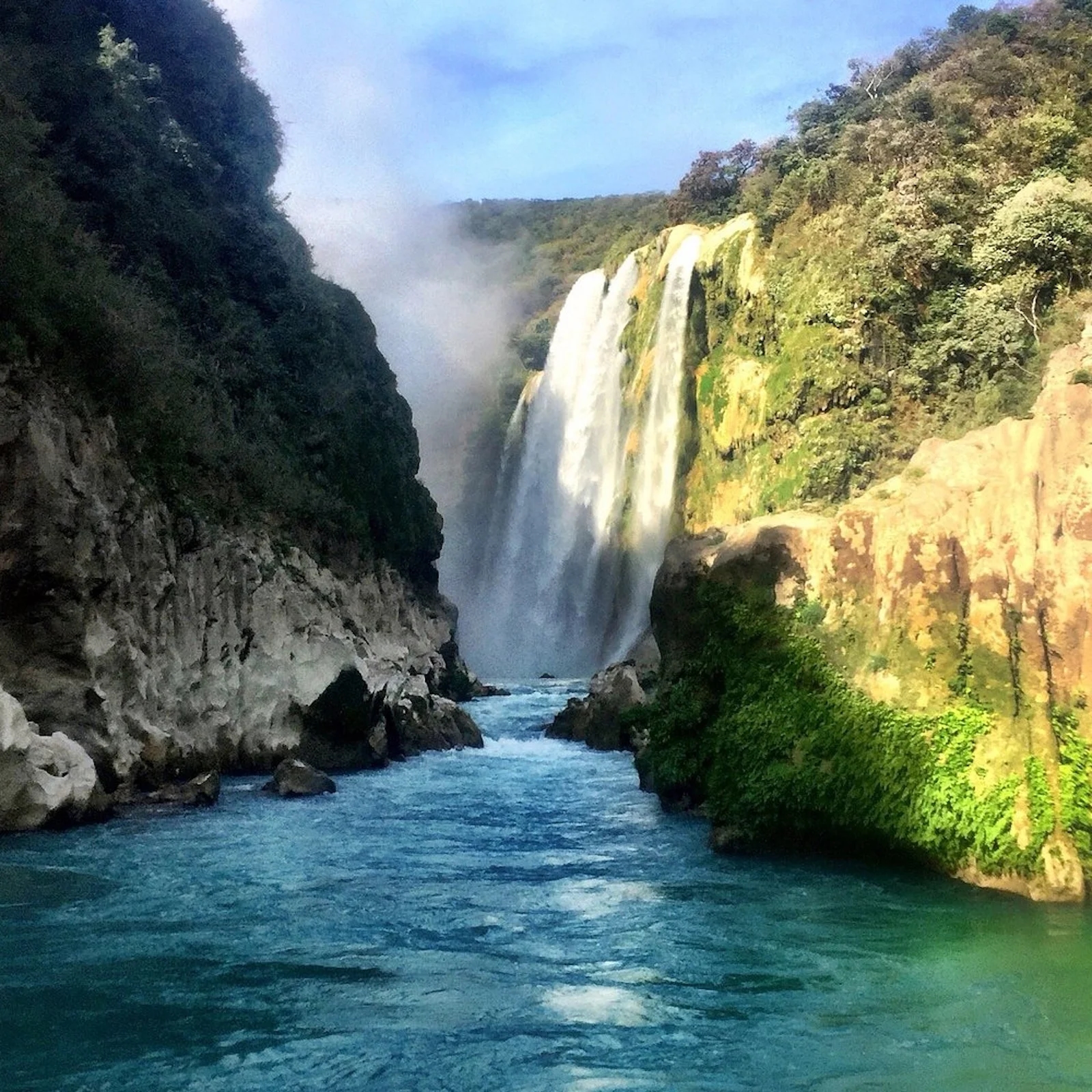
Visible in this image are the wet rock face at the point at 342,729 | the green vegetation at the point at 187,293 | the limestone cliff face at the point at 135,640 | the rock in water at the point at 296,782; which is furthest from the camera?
the wet rock face at the point at 342,729

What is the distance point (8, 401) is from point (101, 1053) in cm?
1020

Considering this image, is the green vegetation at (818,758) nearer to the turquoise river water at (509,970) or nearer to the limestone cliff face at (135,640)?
the turquoise river water at (509,970)

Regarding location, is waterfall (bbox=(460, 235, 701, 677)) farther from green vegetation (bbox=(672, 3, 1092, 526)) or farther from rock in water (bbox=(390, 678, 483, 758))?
rock in water (bbox=(390, 678, 483, 758))

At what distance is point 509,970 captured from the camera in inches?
325

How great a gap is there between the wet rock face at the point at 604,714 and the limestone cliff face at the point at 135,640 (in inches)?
118

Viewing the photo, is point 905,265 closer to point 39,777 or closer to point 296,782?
point 296,782

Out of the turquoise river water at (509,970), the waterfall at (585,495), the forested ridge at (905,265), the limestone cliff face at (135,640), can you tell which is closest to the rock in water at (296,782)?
the limestone cliff face at (135,640)

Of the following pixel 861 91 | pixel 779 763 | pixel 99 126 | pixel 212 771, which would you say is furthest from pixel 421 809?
pixel 861 91

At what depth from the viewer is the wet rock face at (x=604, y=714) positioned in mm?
24047

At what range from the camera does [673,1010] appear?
7.37 m

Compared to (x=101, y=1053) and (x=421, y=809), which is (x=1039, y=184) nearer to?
(x=421, y=809)

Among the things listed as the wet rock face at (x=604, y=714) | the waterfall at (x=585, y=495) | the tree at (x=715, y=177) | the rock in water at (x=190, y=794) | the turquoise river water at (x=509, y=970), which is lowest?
the turquoise river water at (x=509, y=970)

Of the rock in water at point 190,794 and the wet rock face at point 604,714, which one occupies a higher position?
the wet rock face at point 604,714

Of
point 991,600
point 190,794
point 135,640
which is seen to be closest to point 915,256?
point 991,600
